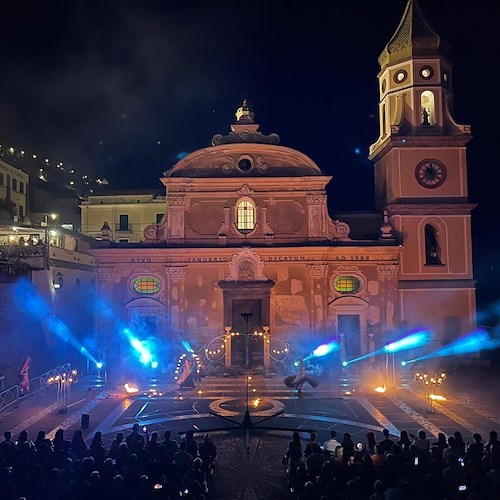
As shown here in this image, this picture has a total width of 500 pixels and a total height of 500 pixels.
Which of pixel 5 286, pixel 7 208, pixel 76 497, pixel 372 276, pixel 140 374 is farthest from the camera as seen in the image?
pixel 7 208

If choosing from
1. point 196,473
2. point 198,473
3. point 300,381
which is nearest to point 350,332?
point 300,381

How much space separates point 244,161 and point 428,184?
11.9 m

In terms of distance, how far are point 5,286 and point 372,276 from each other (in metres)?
21.2

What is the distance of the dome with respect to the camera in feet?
108

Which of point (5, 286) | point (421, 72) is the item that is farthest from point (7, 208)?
point (421, 72)

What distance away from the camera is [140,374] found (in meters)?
30.1

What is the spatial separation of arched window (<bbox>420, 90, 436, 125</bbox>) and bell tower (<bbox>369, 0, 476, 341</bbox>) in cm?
6

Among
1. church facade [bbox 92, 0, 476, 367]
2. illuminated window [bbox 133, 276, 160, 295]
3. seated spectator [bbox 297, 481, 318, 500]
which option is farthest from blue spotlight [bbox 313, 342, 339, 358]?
seated spectator [bbox 297, 481, 318, 500]

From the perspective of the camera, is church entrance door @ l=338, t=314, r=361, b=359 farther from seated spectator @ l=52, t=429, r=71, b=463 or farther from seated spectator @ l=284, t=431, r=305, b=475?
seated spectator @ l=52, t=429, r=71, b=463

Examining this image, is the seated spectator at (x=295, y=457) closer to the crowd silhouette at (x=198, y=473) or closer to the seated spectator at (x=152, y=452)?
the crowd silhouette at (x=198, y=473)

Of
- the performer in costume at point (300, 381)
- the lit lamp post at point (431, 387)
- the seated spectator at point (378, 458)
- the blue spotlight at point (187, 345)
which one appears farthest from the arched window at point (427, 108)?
the seated spectator at point (378, 458)

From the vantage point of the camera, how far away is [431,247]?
33281mm

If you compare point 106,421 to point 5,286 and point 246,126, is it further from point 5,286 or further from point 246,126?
point 246,126

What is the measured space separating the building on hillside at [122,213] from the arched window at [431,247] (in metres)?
26.1
